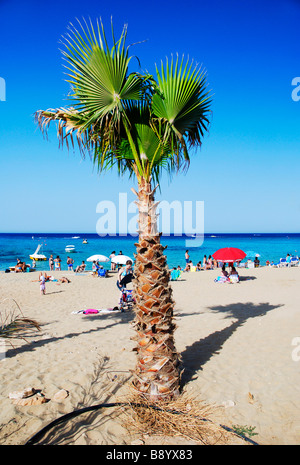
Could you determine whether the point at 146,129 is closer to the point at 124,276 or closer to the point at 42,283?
the point at 124,276

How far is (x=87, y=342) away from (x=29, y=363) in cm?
180

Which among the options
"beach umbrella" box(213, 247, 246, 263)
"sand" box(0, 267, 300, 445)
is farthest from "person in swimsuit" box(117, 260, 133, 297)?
"beach umbrella" box(213, 247, 246, 263)

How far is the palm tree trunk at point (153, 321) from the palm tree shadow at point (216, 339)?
1.12 meters

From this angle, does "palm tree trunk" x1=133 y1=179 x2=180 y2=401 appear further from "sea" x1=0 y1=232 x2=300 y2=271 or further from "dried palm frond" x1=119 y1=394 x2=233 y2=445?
"sea" x1=0 y1=232 x2=300 y2=271

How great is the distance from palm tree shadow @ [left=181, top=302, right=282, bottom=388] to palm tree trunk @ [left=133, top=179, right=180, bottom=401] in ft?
3.66

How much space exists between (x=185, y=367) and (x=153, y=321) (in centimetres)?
244

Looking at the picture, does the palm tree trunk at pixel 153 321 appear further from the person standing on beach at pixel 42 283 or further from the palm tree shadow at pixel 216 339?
the person standing on beach at pixel 42 283

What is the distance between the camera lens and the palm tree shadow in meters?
6.09

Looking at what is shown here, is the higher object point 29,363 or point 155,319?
point 155,319

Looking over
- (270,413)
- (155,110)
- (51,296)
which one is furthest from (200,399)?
(51,296)

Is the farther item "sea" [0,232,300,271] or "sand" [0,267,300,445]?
"sea" [0,232,300,271]

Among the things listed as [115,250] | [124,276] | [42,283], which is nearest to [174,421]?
[124,276]

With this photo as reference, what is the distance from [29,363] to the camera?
6.21 m
